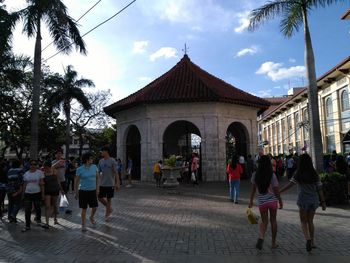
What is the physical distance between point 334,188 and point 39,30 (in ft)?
44.9

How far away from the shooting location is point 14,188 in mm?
10688

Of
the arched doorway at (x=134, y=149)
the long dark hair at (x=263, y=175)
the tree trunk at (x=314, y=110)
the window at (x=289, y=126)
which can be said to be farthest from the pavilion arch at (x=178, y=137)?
the window at (x=289, y=126)

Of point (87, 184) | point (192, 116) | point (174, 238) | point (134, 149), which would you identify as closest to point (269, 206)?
point (174, 238)

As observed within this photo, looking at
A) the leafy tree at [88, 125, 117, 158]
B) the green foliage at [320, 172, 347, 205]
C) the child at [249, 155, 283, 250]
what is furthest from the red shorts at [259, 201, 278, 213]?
the leafy tree at [88, 125, 117, 158]

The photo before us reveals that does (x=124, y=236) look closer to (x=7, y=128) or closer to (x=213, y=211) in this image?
(x=213, y=211)

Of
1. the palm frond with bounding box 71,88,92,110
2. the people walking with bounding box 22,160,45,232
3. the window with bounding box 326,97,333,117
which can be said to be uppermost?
the palm frond with bounding box 71,88,92,110

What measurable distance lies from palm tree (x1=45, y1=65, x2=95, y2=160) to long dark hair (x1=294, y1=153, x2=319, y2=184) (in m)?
33.4

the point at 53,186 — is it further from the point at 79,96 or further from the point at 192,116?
the point at 79,96

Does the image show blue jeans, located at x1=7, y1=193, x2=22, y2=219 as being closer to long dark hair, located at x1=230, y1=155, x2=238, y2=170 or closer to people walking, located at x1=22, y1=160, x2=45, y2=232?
people walking, located at x1=22, y1=160, x2=45, y2=232

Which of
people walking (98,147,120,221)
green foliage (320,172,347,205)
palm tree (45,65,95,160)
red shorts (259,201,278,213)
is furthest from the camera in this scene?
palm tree (45,65,95,160)

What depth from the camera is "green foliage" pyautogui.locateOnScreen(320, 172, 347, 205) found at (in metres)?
12.5

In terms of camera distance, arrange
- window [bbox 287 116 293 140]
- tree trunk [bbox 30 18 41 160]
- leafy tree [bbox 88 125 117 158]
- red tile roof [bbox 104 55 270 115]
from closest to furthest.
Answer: tree trunk [bbox 30 18 41 160] → red tile roof [bbox 104 55 270 115] → leafy tree [bbox 88 125 117 158] → window [bbox 287 116 293 140]

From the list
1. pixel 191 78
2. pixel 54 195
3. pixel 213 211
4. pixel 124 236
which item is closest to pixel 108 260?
pixel 124 236

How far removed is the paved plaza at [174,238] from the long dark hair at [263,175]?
1.13m
